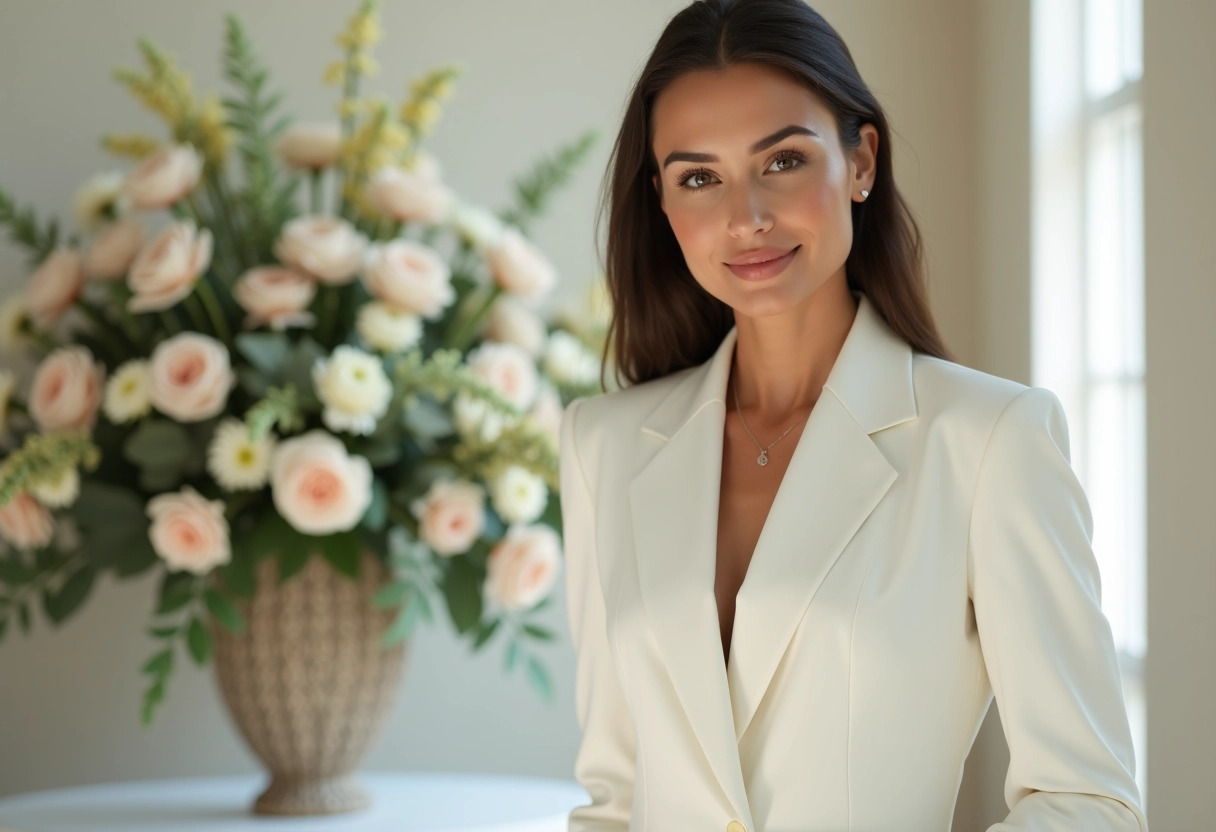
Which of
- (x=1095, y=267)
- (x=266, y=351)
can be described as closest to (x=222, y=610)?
(x=266, y=351)

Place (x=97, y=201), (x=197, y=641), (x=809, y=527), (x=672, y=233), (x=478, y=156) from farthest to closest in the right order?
1. (x=478, y=156)
2. (x=97, y=201)
3. (x=197, y=641)
4. (x=672, y=233)
5. (x=809, y=527)

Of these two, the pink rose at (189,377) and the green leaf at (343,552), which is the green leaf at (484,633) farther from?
the pink rose at (189,377)

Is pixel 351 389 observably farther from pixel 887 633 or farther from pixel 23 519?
pixel 887 633

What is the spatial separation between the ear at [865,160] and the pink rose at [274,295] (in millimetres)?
979

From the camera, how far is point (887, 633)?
1392 millimetres

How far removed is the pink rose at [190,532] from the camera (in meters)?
2.01

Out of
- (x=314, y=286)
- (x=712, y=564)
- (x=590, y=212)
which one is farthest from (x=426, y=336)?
(x=712, y=564)

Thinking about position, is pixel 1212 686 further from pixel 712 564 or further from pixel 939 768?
pixel 712 564

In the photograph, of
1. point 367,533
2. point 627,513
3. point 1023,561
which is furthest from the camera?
point 367,533

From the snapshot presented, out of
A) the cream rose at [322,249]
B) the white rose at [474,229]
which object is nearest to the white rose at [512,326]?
the white rose at [474,229]

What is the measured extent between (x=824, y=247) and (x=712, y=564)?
0.40 metres

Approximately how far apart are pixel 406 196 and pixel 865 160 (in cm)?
91

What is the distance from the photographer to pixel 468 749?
110 inches

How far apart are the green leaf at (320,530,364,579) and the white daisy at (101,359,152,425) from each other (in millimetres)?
363
